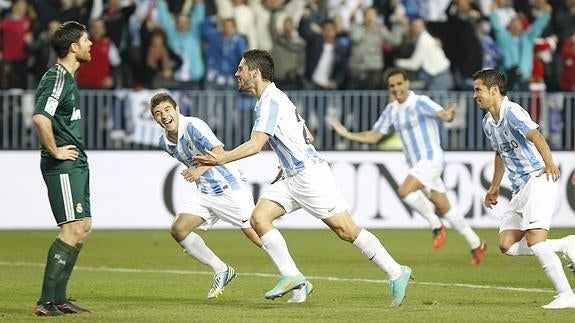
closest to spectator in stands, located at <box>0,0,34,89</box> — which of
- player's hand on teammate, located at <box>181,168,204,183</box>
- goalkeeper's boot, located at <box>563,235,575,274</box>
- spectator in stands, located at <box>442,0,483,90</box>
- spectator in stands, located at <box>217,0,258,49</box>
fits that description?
spectator in stands, located at <box>217,0,258,49</box>

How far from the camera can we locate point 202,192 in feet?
48.0

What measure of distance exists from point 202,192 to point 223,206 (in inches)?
A: 10.4

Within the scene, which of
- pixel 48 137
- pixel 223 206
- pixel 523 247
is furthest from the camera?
pixel 223 206

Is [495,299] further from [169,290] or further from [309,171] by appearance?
[169,290]

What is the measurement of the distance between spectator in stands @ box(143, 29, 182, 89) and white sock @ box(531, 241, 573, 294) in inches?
523

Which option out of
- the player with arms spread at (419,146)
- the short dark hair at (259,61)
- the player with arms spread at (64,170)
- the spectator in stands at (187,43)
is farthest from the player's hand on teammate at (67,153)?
the spectator in stands at (187,43)

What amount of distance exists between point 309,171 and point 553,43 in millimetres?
14146

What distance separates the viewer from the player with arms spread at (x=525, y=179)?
502 inches

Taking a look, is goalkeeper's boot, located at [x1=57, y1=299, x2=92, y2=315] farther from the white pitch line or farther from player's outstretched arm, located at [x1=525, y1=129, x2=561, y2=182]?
the white pitch line

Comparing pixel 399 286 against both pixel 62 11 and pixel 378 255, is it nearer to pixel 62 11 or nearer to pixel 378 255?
pixel 378 255

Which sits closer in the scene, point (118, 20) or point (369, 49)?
point (369, 49)

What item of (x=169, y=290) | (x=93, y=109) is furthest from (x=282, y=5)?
(x=169, y=290)

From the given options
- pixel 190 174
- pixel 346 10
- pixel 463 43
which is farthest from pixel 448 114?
pixel 346 10

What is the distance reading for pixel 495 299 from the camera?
13719 mm
